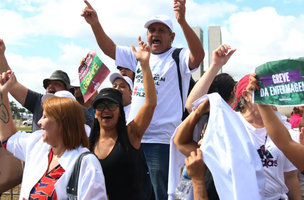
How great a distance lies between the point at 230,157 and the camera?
179 centimetres

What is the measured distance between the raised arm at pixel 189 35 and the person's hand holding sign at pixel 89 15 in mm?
1106

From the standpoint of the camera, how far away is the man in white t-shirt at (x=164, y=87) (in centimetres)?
340

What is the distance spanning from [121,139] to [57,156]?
623mm

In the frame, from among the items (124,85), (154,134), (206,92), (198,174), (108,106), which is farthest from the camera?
(124,85)

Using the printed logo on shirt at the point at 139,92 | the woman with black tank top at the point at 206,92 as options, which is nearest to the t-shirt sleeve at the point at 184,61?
the woman with black tank top at the point at 206,92

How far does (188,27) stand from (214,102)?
157 cm

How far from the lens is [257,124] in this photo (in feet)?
8.60

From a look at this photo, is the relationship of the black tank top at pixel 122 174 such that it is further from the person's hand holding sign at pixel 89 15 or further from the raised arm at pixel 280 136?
the person's hand holding sign at pixel 89 15

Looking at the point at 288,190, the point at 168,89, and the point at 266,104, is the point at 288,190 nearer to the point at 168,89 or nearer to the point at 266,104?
the point at 266,104

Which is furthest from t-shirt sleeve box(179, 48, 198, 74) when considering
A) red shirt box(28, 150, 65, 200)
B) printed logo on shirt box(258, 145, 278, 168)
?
red shirt box(28, 150, 65, 200)

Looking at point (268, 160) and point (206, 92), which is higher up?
point (206, 92)

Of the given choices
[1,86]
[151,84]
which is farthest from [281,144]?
[1,86]

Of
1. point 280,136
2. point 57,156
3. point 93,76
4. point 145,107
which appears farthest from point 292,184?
point 93,76

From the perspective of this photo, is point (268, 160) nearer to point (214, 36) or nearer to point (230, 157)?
point (230, 157)
